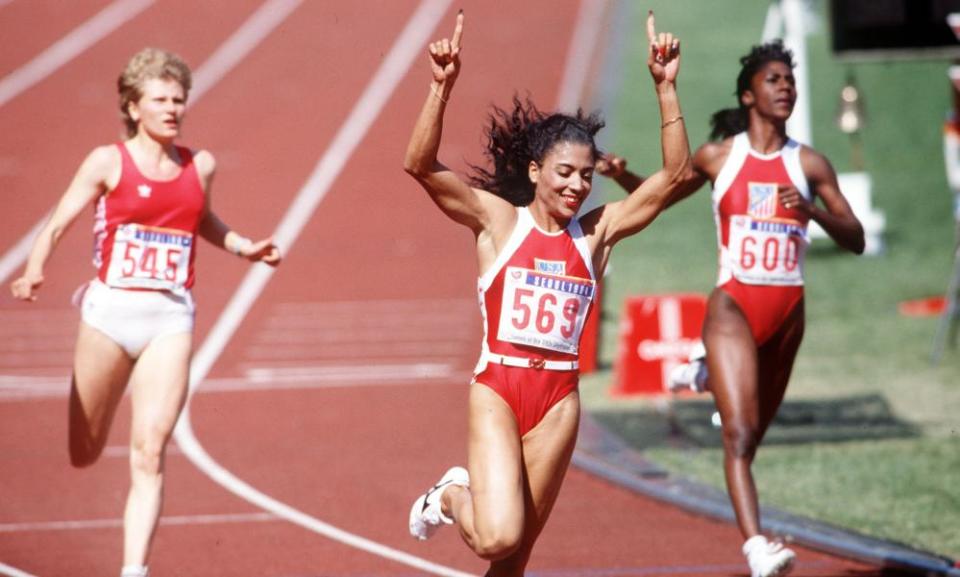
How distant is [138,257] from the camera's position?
24.9ft

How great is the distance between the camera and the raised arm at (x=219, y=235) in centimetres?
785

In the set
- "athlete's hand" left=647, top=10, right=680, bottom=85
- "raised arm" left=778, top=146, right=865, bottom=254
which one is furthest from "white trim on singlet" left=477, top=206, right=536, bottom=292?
"raised arm" left=778, top=146, right=865, bottom=254

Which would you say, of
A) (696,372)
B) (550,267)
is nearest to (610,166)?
(696,372)

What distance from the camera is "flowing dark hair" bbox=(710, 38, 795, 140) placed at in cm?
853

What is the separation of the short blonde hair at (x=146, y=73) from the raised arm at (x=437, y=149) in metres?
1.64

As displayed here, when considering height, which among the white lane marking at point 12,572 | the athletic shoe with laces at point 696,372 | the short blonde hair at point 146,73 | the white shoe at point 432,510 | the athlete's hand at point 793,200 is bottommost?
the white lane marking at point 12,572

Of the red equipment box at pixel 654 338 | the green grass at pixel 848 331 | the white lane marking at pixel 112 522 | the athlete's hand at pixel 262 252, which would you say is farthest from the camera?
the red equipment box at pixel 654 338

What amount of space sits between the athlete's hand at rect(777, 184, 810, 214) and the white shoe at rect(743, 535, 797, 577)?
63.1 inches

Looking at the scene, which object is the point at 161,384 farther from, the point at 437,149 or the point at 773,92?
the point at 773,92

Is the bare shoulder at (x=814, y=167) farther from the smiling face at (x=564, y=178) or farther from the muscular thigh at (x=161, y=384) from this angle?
the muscular thigh at (x=161, y=384)

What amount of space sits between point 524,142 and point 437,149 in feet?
2.04

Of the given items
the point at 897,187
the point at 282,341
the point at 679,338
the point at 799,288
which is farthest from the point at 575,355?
the point at 897,187

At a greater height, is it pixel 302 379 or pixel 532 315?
pixel 302 379

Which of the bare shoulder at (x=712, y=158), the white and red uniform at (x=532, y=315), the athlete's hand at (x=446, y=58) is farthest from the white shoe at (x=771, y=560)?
the athlete's hand at (x=446, y=58)
